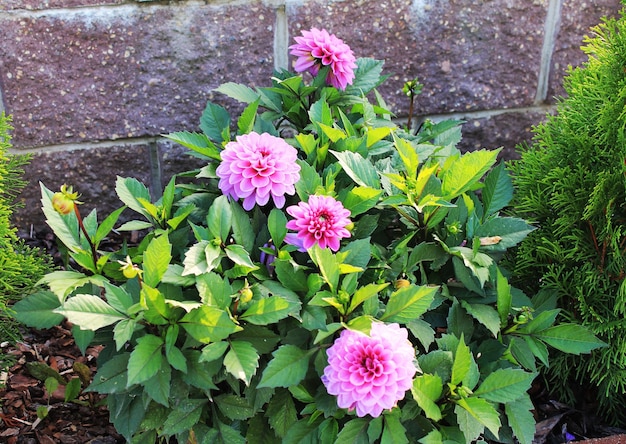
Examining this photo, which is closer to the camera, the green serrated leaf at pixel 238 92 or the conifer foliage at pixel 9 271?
the conifer foliage at pixel 9 271

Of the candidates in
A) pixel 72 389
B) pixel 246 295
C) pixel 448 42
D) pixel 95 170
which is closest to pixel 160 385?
pixel 246 295

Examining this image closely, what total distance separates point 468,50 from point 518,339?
1.13 m

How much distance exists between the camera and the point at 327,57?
1730 mm

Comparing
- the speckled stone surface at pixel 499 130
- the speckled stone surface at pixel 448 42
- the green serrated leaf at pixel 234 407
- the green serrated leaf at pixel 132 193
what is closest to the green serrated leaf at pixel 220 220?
the green serrated leaf at pixel 132 193

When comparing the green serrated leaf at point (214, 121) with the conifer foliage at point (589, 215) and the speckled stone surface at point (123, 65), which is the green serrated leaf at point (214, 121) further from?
the conifer foliage at point (589, 215)

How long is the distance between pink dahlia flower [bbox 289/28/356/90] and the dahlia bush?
0.13 m

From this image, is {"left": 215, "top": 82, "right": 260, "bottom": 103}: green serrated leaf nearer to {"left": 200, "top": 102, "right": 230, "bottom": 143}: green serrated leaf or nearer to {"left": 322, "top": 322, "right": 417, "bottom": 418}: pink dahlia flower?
{"left": 200, "top": 102, "right": 230, "bottom": 143}: green serrated leaf

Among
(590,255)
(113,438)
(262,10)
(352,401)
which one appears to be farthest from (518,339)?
(262,10)

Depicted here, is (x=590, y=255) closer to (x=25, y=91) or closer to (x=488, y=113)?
(x=488, y=113)

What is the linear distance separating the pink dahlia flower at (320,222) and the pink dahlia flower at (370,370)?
20cm

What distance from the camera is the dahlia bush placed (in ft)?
4.19

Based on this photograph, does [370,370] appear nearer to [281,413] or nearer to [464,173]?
[281,413]

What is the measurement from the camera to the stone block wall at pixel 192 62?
6.70ft

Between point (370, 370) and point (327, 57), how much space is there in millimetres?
863
